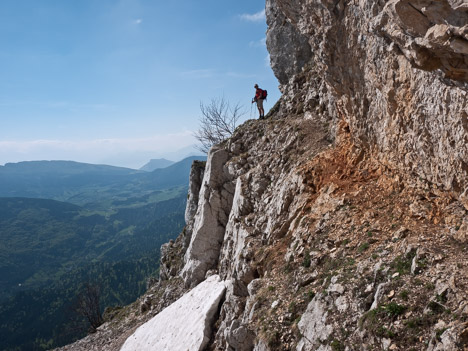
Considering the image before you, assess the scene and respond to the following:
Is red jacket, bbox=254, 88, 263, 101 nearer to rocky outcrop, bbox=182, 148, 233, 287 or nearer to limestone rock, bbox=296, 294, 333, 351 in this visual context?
rocky outcrop, bbox=182, 148, 233, 287

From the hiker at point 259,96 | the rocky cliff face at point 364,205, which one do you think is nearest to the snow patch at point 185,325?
the rocky cliff face at point 364,205

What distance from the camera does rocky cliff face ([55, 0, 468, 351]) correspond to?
6551mm

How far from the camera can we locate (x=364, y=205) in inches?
455

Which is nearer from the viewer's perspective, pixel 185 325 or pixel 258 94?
pixel 185 325

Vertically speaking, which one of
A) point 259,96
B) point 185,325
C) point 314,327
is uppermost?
point 259,96

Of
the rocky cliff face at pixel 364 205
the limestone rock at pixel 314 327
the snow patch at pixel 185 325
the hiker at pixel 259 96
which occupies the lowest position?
the snow patch at pixel 185 325

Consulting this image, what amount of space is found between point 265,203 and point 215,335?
7.45 m

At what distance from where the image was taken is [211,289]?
60.1ft

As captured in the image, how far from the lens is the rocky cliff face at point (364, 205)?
655 centimetres

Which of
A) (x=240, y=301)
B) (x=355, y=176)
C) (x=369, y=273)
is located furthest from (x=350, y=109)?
(x=240, y=301)

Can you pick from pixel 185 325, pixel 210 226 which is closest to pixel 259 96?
pixel 210 226

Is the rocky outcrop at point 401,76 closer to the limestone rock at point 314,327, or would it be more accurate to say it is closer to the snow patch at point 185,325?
the limestone rock at point 314,327

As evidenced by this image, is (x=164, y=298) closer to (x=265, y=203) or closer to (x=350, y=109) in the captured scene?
(x=265, y=203)

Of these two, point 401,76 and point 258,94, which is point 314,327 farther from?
point 258,94
